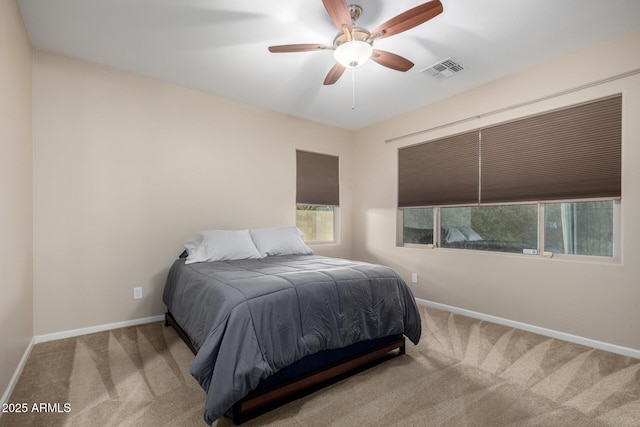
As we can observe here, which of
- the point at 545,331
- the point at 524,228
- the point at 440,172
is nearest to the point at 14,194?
the point at 440,172

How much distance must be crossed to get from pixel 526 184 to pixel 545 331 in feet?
4.54

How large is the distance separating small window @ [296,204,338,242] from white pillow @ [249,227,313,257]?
2.74 ft

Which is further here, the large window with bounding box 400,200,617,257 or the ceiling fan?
the large window with bounding box 400,200,617,257

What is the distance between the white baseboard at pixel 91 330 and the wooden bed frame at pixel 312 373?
1.02 m

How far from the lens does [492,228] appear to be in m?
3.28

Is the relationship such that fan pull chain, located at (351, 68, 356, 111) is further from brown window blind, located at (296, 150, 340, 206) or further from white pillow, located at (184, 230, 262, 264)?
white pillow, located at (184, 230, 262, 264)

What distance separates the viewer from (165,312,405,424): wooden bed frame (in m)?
1.63

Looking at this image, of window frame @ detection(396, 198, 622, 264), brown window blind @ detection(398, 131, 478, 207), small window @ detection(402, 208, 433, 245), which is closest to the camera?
window frame @ detection(396, 198, 622, 264)

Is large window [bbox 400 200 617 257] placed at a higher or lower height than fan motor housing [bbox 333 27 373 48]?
lower

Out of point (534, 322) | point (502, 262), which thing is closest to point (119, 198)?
point (502, 262)

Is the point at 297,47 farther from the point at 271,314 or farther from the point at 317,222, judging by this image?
the point at 317,222

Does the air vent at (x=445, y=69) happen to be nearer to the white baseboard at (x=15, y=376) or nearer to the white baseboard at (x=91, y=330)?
the white baseboard at (x=91, y=330)

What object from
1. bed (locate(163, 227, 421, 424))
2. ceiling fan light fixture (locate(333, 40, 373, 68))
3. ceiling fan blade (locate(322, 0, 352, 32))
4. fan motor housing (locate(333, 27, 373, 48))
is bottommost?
bed (locate(163, 227, 421, 424))

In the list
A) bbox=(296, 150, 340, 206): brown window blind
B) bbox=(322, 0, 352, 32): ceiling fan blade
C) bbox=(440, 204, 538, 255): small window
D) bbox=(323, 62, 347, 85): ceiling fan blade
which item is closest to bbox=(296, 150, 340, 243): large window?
bbox=(296, 150, 340, 206): brown window blind
